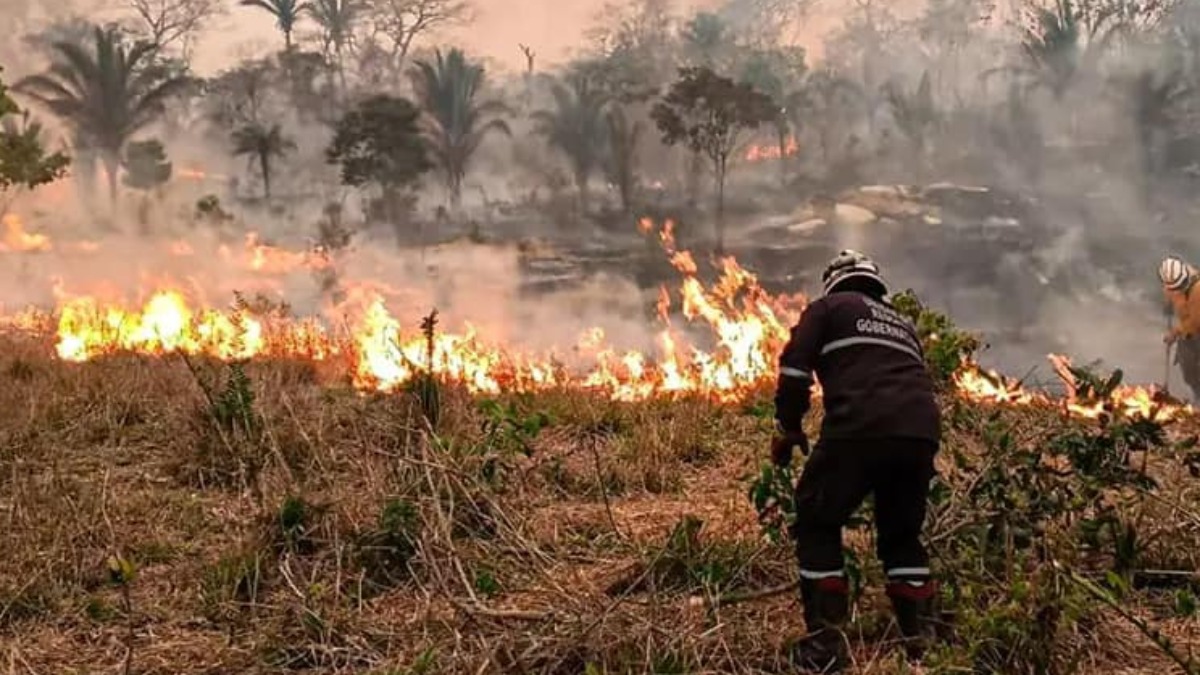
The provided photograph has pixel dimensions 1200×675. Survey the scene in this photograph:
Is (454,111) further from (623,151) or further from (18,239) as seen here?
(18,239)

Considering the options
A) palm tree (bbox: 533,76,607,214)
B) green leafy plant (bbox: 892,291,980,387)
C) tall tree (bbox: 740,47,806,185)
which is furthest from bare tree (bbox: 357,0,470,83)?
green leafy plant (bbox: 892,291,980,387)

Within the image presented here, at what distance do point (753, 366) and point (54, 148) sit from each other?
633 inches

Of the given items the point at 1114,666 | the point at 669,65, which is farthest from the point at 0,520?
the point at 669,65

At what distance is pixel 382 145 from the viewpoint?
77.9 feet

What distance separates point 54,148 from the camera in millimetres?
22891

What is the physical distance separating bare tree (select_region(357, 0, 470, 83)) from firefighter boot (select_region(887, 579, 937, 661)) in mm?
21337

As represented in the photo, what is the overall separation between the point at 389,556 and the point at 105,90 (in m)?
20.9

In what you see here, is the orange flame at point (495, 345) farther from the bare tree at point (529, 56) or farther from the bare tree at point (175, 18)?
the bare tree at point (175, 18)

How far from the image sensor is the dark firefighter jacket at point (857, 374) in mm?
4242

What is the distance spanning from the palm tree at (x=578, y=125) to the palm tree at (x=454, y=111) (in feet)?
3.18

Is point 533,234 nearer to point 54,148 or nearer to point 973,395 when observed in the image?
point 54,148

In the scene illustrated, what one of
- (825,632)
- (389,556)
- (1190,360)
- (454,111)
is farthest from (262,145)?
(825,632)

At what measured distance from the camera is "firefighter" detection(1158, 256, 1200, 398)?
18203mm

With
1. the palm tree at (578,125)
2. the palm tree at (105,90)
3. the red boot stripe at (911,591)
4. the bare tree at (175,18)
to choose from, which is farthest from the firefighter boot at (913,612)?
the bare tree at (175,18)
